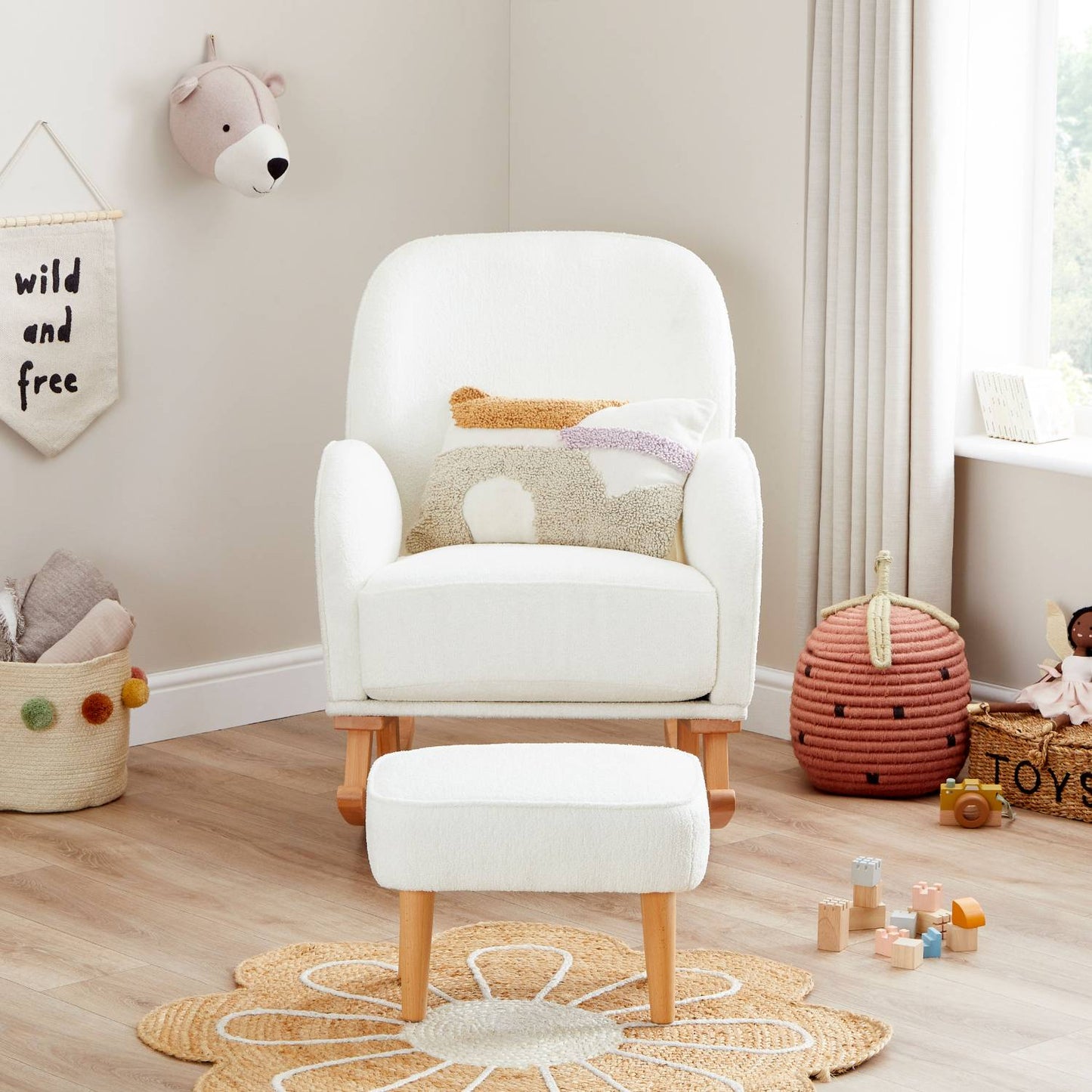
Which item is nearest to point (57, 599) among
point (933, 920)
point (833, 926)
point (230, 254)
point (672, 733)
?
point (230, 254)

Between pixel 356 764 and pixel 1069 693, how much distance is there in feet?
3.80

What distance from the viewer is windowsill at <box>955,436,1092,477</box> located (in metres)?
2.90

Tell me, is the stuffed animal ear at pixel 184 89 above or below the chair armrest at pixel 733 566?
above

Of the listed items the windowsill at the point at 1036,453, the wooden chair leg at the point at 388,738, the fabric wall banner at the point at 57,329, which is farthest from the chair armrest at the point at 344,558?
the windowsill at the point at 1036,453

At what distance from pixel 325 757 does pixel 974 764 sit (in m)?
1.14

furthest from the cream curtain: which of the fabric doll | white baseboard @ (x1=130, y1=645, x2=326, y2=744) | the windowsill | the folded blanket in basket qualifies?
the folded blanket in basket

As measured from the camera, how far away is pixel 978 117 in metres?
3.09

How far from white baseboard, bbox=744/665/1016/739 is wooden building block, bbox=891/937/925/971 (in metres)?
1.14

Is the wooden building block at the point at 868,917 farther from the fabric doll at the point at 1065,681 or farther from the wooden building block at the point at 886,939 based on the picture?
the fabric doll at the point at 1065,681

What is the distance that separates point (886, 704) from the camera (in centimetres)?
286

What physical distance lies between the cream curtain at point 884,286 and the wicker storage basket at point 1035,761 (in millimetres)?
280

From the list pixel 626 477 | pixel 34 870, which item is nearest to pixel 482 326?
pixel 626 477

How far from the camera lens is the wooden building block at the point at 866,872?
2.28m

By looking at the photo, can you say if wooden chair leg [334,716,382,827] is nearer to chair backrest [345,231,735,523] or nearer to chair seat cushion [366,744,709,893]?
chair backrest [345,231,735,523]
